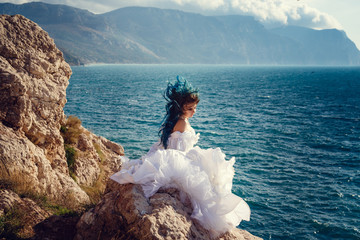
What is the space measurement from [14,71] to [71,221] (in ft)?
14.3

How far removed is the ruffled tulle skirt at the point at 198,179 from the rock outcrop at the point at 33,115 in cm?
269

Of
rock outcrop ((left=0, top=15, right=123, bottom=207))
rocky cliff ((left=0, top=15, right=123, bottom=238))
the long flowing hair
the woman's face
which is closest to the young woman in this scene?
the long flowing hair

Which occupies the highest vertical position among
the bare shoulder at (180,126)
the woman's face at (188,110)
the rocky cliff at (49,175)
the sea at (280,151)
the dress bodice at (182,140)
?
the woman's face at (188,110)

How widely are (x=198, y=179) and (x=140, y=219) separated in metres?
1.00

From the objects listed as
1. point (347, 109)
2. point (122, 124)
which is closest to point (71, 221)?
point (122, 124)

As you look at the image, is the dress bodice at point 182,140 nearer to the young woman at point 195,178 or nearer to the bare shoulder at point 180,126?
the young woman at point 195,178

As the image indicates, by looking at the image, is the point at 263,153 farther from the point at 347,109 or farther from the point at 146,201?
the point at 347,109

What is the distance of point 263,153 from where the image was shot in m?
19.9

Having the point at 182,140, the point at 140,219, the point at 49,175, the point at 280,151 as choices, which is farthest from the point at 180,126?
the point at 280,151

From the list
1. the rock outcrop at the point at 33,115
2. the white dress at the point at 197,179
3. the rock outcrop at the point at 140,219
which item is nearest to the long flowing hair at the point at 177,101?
the white dress at the point at 197,179

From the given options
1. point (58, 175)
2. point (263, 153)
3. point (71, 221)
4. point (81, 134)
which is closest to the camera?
point (71, 221)

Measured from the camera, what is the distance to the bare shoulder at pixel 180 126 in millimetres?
4742

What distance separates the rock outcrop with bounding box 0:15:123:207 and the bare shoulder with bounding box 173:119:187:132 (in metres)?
3.14

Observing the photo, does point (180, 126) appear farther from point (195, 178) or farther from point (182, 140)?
point (195, 178)
